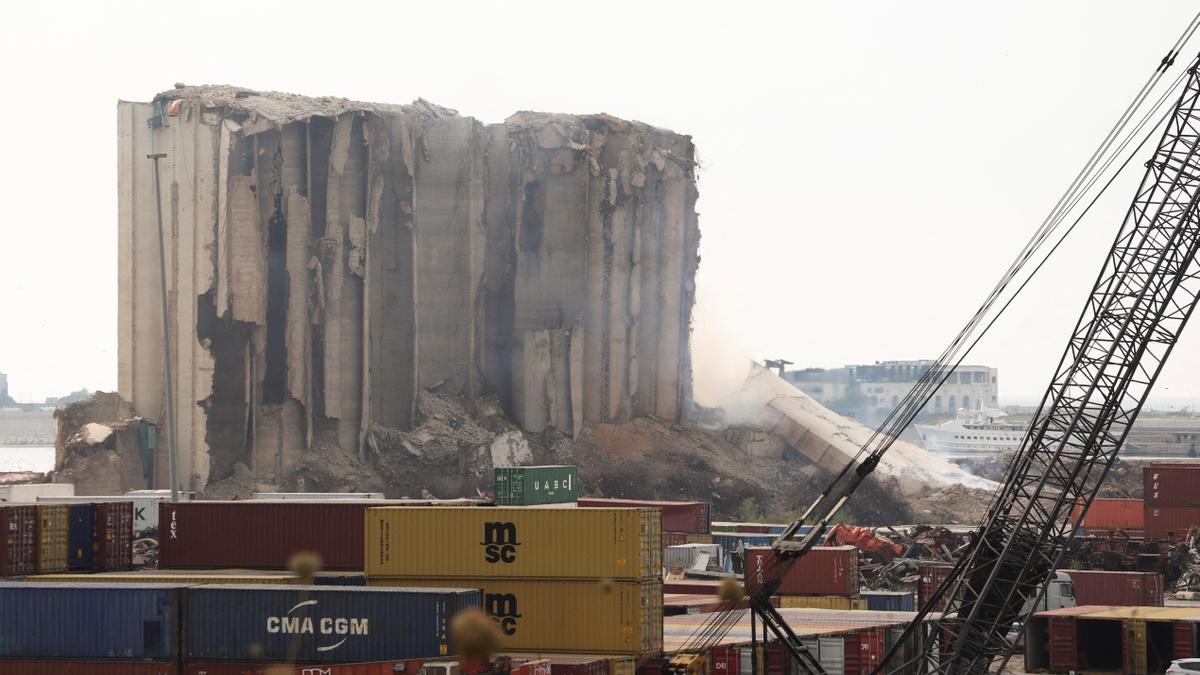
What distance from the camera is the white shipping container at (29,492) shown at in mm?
73350

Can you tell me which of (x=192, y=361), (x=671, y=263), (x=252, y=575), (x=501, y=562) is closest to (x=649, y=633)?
(x=501, y=562)

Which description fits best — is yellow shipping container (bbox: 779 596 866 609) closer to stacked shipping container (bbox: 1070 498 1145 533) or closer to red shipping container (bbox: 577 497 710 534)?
red shipping container (bbox: 577 497 710 534)

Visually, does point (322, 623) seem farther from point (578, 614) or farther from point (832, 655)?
point (832, 655)

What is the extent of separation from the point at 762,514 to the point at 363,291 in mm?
28340

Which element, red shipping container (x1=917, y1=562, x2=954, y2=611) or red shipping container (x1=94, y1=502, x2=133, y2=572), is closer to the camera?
red shipping container (x1=94, y1=502, x2=133, y2=572)

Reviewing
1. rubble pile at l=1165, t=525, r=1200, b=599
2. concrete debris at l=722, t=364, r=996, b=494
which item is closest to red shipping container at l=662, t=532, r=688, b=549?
rubble pile at l=1165, t=525, r=1200, b=599

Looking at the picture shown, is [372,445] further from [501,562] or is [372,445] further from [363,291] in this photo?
[501,562]

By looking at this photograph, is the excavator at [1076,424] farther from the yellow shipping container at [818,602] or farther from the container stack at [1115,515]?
the container stack at [1115,515]

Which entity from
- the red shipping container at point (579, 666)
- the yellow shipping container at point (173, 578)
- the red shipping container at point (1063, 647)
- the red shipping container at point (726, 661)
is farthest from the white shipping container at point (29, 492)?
the red shipping container at point (1063, 647)

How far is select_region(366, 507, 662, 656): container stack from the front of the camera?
124ft

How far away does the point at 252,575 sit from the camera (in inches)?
1800

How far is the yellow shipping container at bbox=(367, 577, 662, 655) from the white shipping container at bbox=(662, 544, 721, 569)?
92.1ft

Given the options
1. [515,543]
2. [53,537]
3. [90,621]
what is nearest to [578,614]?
[515,543]

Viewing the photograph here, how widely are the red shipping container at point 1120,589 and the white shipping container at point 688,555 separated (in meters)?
13.9
